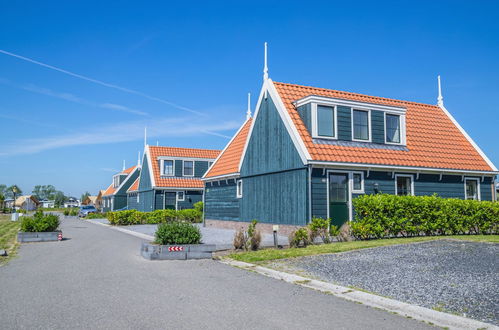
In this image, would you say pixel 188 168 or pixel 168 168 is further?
pixel 188 168

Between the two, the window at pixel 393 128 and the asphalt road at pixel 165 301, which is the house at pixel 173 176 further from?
the asphalt road at pixel 165 301

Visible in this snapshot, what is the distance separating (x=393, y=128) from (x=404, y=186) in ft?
9.72

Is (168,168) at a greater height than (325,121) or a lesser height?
lesser

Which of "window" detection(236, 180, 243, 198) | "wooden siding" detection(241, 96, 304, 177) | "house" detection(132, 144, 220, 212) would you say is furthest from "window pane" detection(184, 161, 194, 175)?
"wooden siding" detection(241, 96, 304, 177)

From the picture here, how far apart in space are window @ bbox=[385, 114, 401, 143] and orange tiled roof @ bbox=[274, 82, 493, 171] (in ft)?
2.57

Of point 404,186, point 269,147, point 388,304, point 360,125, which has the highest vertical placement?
point 360,125

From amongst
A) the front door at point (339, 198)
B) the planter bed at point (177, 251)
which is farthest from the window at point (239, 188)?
the planter bed at point (177, 251)

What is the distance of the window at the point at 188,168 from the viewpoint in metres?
40.0

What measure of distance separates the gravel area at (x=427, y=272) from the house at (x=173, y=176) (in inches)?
1108

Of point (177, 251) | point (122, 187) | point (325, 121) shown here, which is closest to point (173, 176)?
point (122, 187)

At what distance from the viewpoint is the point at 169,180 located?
127ft

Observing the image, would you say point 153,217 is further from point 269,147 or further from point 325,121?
point 325,121

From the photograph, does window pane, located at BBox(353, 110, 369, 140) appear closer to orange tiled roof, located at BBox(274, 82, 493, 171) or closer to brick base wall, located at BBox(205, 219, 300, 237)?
orange tiled roof, located at BBox(274, 82, 493, 171)

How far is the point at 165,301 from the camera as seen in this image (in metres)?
6.96
